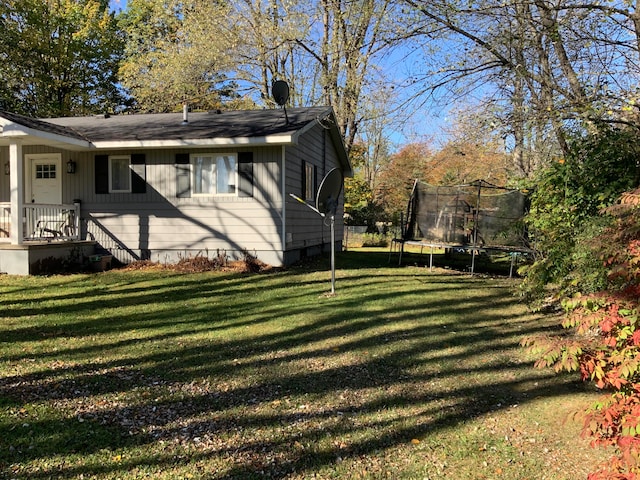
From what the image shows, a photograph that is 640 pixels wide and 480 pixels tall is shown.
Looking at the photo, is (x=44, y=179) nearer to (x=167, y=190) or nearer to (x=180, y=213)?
(x=167, y=190)

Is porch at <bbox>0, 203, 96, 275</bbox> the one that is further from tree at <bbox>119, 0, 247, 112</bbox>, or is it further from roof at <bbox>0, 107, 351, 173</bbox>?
tree at <bbox>119, 0, 247, 112</bbox>

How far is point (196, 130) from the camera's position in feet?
36.9

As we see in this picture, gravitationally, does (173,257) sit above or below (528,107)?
below

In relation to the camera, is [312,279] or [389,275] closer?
[312,279]

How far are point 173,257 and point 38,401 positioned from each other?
7.84 metres

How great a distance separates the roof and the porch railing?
5.12 feet

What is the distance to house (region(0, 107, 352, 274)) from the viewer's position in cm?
1066

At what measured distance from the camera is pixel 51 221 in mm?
11344

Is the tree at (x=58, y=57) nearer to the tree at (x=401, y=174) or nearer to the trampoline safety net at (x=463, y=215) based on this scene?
the tree at (x=401, y=174)

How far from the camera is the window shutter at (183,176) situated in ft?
36.2

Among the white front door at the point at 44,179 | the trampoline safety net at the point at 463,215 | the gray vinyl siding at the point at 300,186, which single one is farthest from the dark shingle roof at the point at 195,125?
the trampoline safety net at the point at 463,215

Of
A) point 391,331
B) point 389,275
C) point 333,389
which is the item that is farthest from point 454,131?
point 333,389

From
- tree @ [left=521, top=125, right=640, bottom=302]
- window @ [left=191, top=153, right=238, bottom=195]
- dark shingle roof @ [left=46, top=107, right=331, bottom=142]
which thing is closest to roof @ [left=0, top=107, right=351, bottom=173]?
dark shingle roof @ [left=46, top=107, right=331, bottom=142]

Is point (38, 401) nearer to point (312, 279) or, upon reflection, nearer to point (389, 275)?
point (312, 279)
